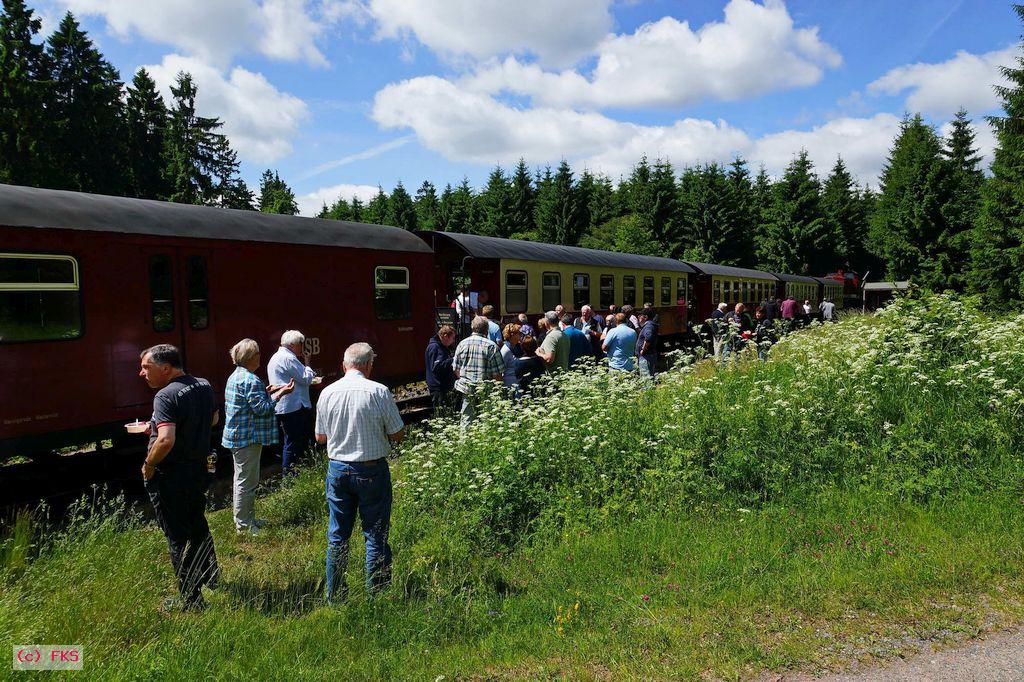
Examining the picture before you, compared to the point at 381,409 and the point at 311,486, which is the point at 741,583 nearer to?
the point at 381,409

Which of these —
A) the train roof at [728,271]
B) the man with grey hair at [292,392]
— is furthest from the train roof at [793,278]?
the man with grey hair at [292,392]

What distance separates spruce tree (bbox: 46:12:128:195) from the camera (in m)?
43.9

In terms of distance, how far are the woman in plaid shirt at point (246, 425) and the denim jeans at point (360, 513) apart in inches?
67.4

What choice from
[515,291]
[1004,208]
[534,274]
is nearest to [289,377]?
[515,291]

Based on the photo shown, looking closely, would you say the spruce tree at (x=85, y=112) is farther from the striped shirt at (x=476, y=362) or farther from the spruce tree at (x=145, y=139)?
the striped shirt at (x=476, y=362)

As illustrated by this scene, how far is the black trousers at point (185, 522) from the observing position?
15.0 feet

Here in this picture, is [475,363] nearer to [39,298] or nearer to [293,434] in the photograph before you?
[293,434]

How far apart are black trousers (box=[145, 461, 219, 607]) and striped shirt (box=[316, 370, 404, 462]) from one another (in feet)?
3.31

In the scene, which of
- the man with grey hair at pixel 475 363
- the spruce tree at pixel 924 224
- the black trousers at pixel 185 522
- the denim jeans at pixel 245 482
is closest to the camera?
the black trousers at pixel 185 522

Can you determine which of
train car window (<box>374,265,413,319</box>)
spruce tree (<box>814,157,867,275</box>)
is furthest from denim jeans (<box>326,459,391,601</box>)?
spruce tree (<box>814,157,867,275</box>)

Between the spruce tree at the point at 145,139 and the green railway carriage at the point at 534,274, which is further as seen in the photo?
the spruce tree at the point at 145,139

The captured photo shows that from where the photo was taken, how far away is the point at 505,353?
943cm

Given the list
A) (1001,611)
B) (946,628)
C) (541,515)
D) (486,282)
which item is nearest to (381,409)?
(541,515)

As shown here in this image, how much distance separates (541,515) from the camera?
5.68 meters
